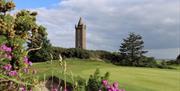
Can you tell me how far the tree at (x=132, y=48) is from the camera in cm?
4881

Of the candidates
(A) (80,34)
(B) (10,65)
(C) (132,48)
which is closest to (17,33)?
(B) (10,65)

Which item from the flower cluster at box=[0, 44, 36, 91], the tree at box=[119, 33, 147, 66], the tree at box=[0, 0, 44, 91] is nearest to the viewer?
the flower cluster at box=[0, 44, 36, 91]

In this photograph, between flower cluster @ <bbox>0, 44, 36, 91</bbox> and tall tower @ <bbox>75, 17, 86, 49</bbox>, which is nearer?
flower cluster @ <bbox>0, 44, 36, 91</bbox>

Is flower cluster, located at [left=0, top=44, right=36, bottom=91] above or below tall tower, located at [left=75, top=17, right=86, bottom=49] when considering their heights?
below

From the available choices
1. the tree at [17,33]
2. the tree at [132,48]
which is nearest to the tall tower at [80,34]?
the tree at [132,48]

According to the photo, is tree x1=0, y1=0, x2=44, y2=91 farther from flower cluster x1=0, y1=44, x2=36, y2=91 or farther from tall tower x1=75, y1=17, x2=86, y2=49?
tall tower x1=75, y1=17, x2=86, y2=49

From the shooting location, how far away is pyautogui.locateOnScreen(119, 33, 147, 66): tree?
160ft

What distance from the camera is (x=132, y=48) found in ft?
174

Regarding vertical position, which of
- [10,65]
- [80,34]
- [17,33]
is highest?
[80,34]

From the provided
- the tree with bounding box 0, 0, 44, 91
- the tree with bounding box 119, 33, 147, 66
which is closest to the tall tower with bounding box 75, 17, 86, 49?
the tree with bounding box 119, 33, 147, 66

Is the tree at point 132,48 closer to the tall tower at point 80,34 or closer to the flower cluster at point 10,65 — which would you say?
the tall tower at point 80,34

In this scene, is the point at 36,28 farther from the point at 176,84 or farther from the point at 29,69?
the point at 176,84

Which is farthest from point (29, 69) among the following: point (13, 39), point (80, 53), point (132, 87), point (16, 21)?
point (80, 53)

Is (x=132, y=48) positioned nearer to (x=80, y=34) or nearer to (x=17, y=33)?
(x=80, y=34)
